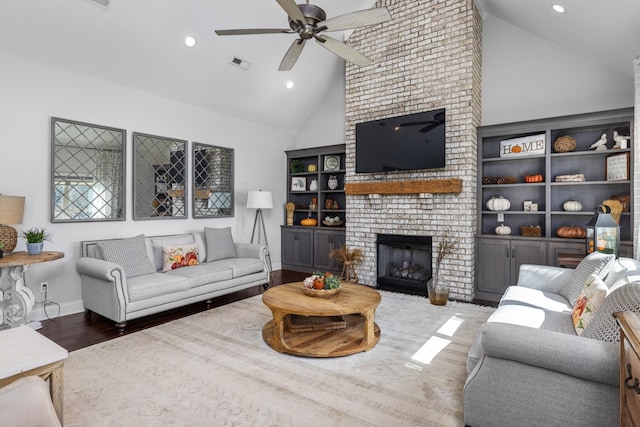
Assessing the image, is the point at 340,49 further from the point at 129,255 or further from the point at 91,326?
the point at 91,326

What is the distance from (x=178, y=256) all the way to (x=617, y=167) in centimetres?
529

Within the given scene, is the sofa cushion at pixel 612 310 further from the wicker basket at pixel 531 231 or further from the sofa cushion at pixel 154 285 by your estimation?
the sofa cushion at pixel 154 285

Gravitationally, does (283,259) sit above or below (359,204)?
below

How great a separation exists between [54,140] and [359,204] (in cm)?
396

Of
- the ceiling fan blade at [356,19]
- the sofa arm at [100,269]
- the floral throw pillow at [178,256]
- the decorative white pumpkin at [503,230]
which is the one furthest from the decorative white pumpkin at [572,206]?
A: the sofa arm at [100,269]

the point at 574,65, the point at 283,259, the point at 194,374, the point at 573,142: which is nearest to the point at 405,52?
the point at 574,65

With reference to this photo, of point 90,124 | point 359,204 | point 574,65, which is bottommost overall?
point 359,204

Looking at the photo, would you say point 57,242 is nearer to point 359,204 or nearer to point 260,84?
point 260,84

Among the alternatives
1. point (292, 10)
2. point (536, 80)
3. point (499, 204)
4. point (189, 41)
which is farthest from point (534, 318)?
point (189, 41)

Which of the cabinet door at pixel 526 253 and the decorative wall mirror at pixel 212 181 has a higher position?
the decorative wall mirror at pixel 212 181

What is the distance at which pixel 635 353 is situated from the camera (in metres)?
1.06

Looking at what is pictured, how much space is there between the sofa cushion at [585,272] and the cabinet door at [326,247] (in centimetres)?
341

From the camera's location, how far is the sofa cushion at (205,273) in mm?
4039

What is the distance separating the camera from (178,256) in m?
4.41
